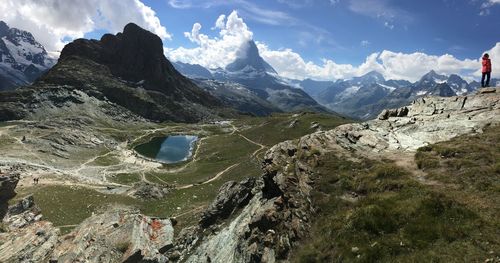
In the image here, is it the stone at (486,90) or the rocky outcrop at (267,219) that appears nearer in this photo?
the rocky outcrop at (267,219)

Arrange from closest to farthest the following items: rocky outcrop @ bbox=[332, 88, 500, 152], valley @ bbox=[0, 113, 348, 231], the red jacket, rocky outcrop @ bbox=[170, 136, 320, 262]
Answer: rocky outcrop @ bbox=[170, 136, 320, 262] < rocky outcrop @ bbox=[332, 88, 500, 152] < the red jacket < valley @ bbox=[0, 113, 348, 231]

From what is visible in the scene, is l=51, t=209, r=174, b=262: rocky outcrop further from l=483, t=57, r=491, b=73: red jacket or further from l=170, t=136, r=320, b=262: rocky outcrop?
l=483, t=57, r=491, b=73: red jacket

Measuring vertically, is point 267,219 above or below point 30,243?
above

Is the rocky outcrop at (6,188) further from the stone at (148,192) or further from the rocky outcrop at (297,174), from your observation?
the rocky outcrop at (297,174)

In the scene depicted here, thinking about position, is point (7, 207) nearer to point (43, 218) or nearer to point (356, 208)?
point (43, 218)

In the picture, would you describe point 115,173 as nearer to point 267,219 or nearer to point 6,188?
point 6,188

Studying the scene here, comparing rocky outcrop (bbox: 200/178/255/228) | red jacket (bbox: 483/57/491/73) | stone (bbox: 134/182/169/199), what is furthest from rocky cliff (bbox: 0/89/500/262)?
stone (bbox: 134/182/169/199)

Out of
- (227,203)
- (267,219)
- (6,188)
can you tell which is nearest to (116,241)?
(227,203)

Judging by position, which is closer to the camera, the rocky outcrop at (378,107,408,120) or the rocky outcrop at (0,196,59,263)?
the rocky outcrop at (0,196,59,263)

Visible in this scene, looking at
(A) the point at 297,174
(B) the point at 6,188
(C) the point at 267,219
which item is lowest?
(B) the point at 6,188

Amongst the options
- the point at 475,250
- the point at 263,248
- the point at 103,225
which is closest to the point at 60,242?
the point at 103,225

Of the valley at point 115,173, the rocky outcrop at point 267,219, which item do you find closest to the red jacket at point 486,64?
the rocky outcrop at point 267,219

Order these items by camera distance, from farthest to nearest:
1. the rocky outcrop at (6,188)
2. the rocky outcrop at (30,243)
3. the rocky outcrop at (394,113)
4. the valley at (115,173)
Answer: the rocky outcrop at (6,188), the valley at (115,173), the rocky outcrop at (394,113), the rocky outcrop at (30,243)

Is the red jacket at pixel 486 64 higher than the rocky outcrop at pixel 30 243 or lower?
higher
